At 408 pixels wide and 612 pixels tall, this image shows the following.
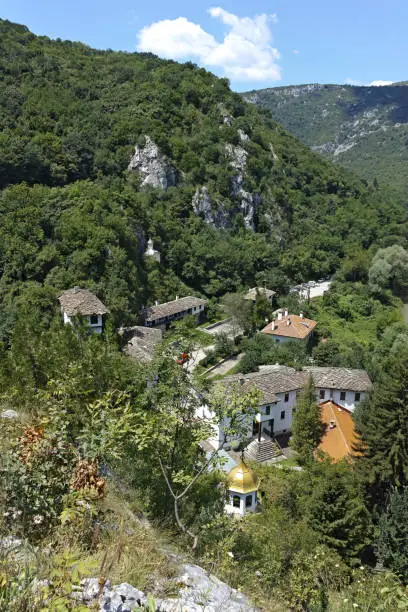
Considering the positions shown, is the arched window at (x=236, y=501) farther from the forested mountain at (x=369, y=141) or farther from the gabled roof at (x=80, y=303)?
the forested mountain at (x=369, y=141)

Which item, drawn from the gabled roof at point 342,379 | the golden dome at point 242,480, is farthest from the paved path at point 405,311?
the golden dome at point 242,480

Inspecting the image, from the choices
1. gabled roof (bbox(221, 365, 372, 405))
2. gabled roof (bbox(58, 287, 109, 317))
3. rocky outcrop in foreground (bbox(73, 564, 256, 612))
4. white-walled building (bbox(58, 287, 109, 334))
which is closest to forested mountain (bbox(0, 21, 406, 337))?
gabled roof (bbox(58, 287, 109, 317))

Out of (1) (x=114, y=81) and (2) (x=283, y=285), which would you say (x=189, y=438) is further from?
(1) (x=114, y=81)

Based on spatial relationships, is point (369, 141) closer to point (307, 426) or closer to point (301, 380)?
point (301, 380)

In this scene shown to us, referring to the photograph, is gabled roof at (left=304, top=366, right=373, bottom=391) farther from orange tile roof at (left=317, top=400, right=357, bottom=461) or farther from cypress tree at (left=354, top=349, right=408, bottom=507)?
cypress tree at (left=354, top=349, right=408, bottom=507)

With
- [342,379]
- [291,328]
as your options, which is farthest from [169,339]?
[291,328]


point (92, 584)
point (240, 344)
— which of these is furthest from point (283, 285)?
point (92, 584)
